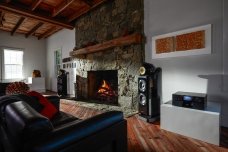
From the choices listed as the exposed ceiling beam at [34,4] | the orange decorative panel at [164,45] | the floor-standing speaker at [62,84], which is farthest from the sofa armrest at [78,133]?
the floor-standing speaker at [62,84]

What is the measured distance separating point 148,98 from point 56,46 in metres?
5.33

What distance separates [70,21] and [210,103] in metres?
4.69

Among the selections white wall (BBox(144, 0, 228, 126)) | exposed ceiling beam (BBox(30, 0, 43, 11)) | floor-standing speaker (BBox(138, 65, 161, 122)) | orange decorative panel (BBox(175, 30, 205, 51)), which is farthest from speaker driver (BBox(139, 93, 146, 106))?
exposed ceiling beam (BBox(30, 0, 43, 11))

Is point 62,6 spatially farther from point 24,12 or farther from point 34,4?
point 24,12

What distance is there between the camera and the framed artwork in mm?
2436

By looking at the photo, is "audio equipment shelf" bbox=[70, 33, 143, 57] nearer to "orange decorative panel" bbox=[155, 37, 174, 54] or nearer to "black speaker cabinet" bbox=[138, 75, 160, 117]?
"orange decorative panel" bbox=[155, 37, 174, 54]

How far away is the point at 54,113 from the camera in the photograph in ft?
6.09

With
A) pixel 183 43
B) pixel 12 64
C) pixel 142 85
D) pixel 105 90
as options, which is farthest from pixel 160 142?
pixel 12 64

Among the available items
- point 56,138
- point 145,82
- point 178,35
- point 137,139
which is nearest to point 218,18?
point 178,35

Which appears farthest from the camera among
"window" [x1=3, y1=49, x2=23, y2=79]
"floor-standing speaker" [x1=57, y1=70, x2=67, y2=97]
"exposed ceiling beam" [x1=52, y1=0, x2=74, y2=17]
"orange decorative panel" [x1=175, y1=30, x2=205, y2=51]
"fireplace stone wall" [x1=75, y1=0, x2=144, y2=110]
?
"window" [x1=3, y1=49, x2=23, y2=79]

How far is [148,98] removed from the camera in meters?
2.83

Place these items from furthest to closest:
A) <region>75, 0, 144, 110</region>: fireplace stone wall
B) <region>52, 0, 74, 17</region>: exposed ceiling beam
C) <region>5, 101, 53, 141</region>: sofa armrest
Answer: <region>52, 0, 74, 17</region>: exposed ceiling beam < <region>75, 0, 144, 110</region>: fireplace stone wall < <region>5, 101, 53, 141</region>: sofa armrest

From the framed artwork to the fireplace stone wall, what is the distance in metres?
0.41

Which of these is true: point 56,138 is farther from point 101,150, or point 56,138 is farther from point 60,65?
point 60,65
